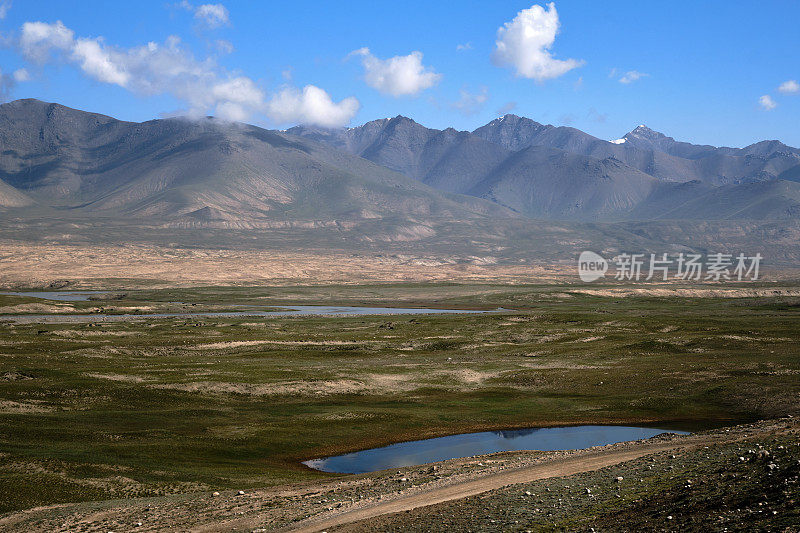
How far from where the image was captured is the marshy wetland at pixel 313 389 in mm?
39281

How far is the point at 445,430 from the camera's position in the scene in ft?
173

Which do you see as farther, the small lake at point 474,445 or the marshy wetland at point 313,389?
the small lake at point 474,445

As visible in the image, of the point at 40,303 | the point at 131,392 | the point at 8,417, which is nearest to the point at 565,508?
the point at 8,417

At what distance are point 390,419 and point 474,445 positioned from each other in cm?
810

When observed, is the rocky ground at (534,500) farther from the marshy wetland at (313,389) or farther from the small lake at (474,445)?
the small lake at (474,445)

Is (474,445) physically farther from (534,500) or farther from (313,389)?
(534,500)

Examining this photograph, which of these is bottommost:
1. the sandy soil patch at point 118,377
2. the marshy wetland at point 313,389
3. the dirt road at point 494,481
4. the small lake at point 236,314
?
the small lake at point 236,314

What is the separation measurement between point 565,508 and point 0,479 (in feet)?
84.8

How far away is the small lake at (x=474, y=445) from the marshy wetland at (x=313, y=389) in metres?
1.33

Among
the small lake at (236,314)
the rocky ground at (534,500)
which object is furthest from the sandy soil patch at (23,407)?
the small lake at (236,314)

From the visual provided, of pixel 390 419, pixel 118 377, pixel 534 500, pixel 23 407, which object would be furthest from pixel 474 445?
pixel 118 377

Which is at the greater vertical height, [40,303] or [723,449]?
[723,449]

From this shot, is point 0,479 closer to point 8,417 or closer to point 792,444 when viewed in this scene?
point 8,417

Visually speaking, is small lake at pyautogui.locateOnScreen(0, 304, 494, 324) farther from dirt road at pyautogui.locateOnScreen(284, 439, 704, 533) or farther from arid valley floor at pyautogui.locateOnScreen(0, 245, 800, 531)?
dirt road at pyautogui.locateOnScreen(284, 439, 704, 533)
